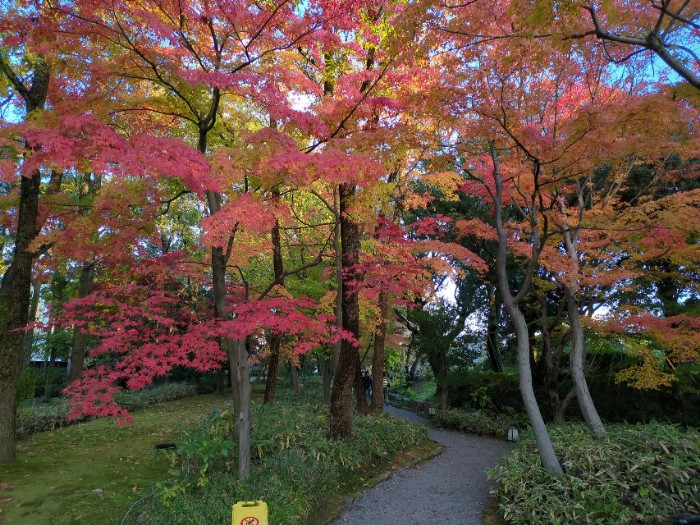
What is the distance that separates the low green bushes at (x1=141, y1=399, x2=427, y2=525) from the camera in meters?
4.66

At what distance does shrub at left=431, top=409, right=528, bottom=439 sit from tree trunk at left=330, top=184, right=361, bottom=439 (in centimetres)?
634

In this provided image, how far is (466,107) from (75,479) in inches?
312

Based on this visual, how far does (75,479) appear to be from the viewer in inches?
230

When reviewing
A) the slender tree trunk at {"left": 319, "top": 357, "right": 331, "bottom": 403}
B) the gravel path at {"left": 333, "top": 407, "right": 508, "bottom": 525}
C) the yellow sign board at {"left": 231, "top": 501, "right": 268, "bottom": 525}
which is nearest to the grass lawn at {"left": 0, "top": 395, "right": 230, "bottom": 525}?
the yellow sign board at {"left": 231, "top": 501, "right": 268, "bottom": 525}

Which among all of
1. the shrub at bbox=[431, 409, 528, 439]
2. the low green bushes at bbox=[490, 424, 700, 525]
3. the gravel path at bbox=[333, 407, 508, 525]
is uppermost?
the low green bushes at bbox=[490, 424, 700, 525]

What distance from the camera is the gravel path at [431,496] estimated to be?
547 centimetres

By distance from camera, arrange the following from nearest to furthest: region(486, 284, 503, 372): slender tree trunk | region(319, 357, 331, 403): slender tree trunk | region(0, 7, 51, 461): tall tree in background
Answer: region(0, 7, 51, 461): tall tree in background → region(319, 357, 331, 403): slender tree trunk → region(486, 284, 503, 372): slender tree trunk

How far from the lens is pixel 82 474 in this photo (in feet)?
20.0

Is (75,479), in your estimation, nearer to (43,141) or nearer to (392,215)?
(43,141)

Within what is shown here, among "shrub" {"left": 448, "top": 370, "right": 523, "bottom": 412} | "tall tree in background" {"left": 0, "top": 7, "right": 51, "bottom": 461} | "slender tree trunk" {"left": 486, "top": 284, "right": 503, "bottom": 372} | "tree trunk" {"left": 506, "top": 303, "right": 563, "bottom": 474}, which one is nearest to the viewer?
"tree trunk" {"left": 506, "top": 303, "right": 563, "bottom": 474}

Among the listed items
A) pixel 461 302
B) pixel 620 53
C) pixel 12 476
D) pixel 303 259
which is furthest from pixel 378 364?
pixel 620 53

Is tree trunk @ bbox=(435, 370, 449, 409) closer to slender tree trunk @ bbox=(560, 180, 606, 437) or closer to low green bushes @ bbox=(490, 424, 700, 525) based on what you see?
slender tree trunk @ bbox=(560, 180, 606, 437)

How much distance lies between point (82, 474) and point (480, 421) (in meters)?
10.3

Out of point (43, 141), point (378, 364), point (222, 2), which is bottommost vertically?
point (378, 364)
